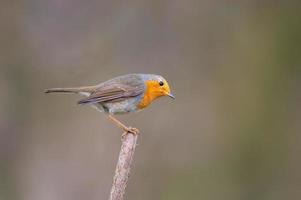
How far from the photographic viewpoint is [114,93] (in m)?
6.52

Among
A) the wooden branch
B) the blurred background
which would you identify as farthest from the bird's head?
the blurred background

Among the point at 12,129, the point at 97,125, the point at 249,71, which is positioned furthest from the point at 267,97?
the point at 12,129

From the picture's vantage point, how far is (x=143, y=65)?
39.3 ft

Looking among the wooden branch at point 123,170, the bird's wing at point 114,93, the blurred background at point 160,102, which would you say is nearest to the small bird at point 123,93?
the bird's wing at point 114,93

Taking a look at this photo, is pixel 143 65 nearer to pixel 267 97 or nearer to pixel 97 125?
pixel 97 125

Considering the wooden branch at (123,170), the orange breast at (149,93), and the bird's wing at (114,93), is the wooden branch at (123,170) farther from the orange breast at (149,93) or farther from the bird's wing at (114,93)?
the orange breast at (149,93)

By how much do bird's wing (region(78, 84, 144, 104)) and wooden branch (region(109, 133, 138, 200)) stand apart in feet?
3.09

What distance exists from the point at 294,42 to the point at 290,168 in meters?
1.95

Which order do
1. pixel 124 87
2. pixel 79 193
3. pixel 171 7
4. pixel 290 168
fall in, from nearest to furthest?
pixel 124 87 → pixel 79 193 → pixel 290 168 → pixel 171 7

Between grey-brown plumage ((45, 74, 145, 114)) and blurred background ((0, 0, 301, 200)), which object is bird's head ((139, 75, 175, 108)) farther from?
blurred background ((0, 0, 301, 200))

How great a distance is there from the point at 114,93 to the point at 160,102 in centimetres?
502

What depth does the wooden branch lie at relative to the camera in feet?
15.1

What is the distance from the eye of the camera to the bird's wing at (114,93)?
635cm

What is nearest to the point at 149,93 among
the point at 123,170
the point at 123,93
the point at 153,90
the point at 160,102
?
the point at 153,90
